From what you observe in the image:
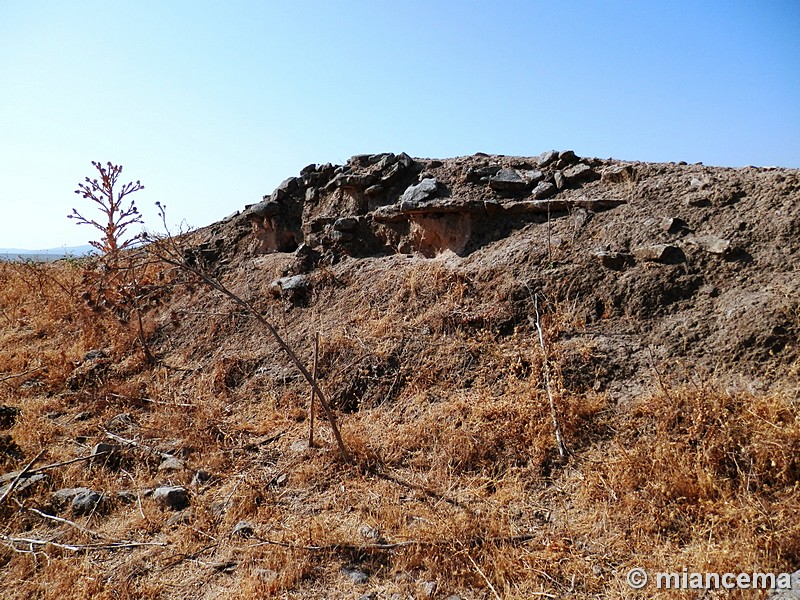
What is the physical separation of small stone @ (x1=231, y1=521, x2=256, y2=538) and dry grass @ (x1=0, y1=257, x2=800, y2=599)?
0.05 meters

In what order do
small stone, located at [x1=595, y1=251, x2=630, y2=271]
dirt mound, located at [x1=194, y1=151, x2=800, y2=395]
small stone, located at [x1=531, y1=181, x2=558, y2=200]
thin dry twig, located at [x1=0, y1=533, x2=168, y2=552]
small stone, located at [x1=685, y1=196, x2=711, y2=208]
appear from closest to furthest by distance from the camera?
thin dry twig, located at [x1=0, y1=533, x2=168, y2=552] < dirt mound, located at [x1=194, y1=151, x2=800, y2=395] < small stone, located at [x1=595, y1=251, x2=630, y2=271] < small stone, located at [x1=685, y1=196, x2=711, y2=208] < small stone, located at [x1=531, y1=181, x2=558, y2=200]

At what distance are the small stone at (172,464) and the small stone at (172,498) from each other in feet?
1.14

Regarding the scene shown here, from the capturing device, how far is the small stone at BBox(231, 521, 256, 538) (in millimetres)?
3432

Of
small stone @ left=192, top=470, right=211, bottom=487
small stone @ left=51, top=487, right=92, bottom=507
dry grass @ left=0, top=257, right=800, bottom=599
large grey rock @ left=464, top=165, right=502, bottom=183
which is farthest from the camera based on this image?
large grey rock @ left=464, top=165, right=502, bottom=183

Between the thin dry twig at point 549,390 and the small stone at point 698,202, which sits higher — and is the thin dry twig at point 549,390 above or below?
below

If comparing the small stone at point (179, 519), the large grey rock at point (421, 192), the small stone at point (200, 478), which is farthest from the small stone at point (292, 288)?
the small stone at point (179, 519)

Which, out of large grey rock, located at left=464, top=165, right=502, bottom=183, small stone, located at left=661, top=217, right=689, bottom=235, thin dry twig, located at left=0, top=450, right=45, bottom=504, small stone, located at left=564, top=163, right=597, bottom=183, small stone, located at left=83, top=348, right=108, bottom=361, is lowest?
thin dry twig, located at left=0, top=450, right=45, bottom=504

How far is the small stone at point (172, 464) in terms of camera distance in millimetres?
4266

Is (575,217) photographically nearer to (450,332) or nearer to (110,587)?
(450,332)

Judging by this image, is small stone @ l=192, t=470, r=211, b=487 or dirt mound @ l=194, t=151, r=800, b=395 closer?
small stone @ l=192, t=470, r=211, b=487

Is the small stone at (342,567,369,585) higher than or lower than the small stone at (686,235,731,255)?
lower

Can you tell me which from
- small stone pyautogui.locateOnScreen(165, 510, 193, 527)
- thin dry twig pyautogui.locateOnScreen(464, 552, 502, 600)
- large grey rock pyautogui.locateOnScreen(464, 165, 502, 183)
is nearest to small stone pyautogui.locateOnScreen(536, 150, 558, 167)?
large grey rock pyautogui.locateOnScreen(464, 165, 502, 183)

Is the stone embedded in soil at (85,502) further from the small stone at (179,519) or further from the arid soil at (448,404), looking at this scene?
the small stone at (179,519)

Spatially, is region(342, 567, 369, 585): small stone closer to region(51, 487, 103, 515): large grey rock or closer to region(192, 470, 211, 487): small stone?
region(192, 470, 211, 487): small stone
